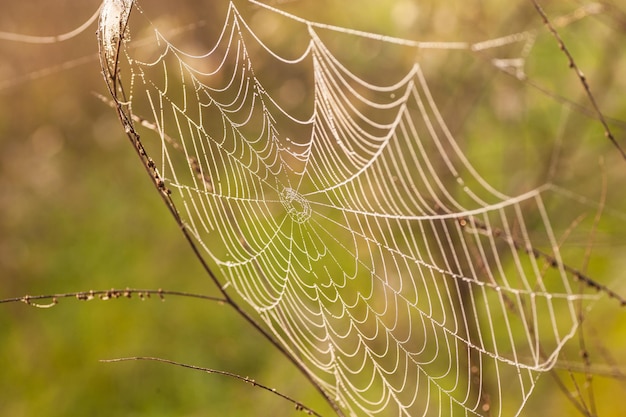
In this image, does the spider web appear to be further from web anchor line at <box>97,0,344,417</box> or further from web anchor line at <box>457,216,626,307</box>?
web anchor line at <box>97,0,344,417</box>

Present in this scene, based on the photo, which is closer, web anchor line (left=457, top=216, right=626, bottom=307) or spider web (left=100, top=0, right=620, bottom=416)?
web anchor line (left=457, top=216, right=626, bottom=307)

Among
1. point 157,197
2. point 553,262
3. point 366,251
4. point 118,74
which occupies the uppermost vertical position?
point 118,74

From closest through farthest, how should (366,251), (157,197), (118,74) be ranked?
(118,74) < (366,251) < (157,197)

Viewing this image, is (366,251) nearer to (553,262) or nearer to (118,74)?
(553,262)

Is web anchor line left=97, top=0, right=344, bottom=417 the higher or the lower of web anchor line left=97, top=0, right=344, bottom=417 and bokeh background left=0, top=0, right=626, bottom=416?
the higher

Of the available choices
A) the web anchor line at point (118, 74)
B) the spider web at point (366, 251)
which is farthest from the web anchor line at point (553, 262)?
the spider web at point (366, 251)

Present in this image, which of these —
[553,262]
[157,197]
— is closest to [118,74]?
[553,262]

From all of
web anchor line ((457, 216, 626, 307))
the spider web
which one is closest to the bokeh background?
the spider web

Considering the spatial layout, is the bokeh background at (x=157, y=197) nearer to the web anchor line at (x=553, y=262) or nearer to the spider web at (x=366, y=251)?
the spider web at (x=366, y=251)
